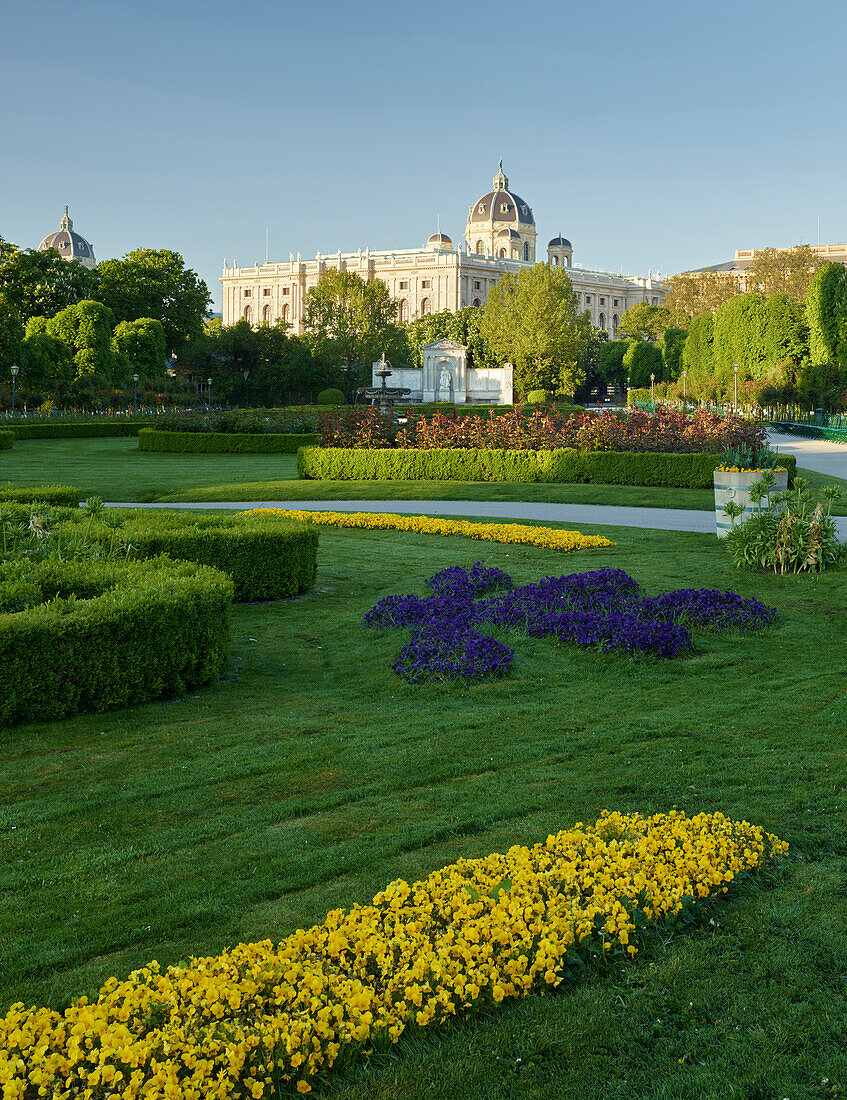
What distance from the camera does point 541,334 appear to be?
5491 centimetres

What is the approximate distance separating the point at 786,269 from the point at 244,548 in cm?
6732

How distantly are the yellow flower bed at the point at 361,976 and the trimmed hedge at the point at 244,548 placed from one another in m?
5.21

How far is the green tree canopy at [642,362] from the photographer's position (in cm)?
7375

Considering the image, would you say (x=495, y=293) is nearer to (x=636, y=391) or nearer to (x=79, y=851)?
(x=636, y=391)

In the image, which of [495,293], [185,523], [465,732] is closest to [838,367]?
[495,293]

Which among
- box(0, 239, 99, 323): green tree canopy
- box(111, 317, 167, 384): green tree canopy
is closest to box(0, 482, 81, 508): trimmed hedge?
box(0, 239, 99, 323): green tree canopy

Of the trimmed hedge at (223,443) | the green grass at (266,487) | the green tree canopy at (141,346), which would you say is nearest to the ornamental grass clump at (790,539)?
the green grass at (266,487)

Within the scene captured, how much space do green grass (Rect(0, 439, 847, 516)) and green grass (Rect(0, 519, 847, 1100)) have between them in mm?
8862

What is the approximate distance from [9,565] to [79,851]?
3456 millimetres

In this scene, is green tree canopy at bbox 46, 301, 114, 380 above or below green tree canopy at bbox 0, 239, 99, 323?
below

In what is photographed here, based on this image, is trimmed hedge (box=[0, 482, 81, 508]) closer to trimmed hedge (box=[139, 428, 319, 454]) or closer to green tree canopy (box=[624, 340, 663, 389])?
trimmed hedge (box=[139, 428, 319, 454])

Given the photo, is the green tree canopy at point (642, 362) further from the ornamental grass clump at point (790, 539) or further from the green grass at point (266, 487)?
the ornamental grass clump at point (790, 539)

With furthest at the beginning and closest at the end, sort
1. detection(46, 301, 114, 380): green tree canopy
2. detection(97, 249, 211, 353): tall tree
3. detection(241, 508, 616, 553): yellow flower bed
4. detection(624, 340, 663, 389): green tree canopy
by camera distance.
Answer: detection(624, 340, 663, 389): green tree canopy → detection(97, 249, 211, 353): tall tree → detection(46, 301, 114, 380): green tree canopy → detection(241, 508, 616, 553): yellow flower bed

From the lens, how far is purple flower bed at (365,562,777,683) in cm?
620
